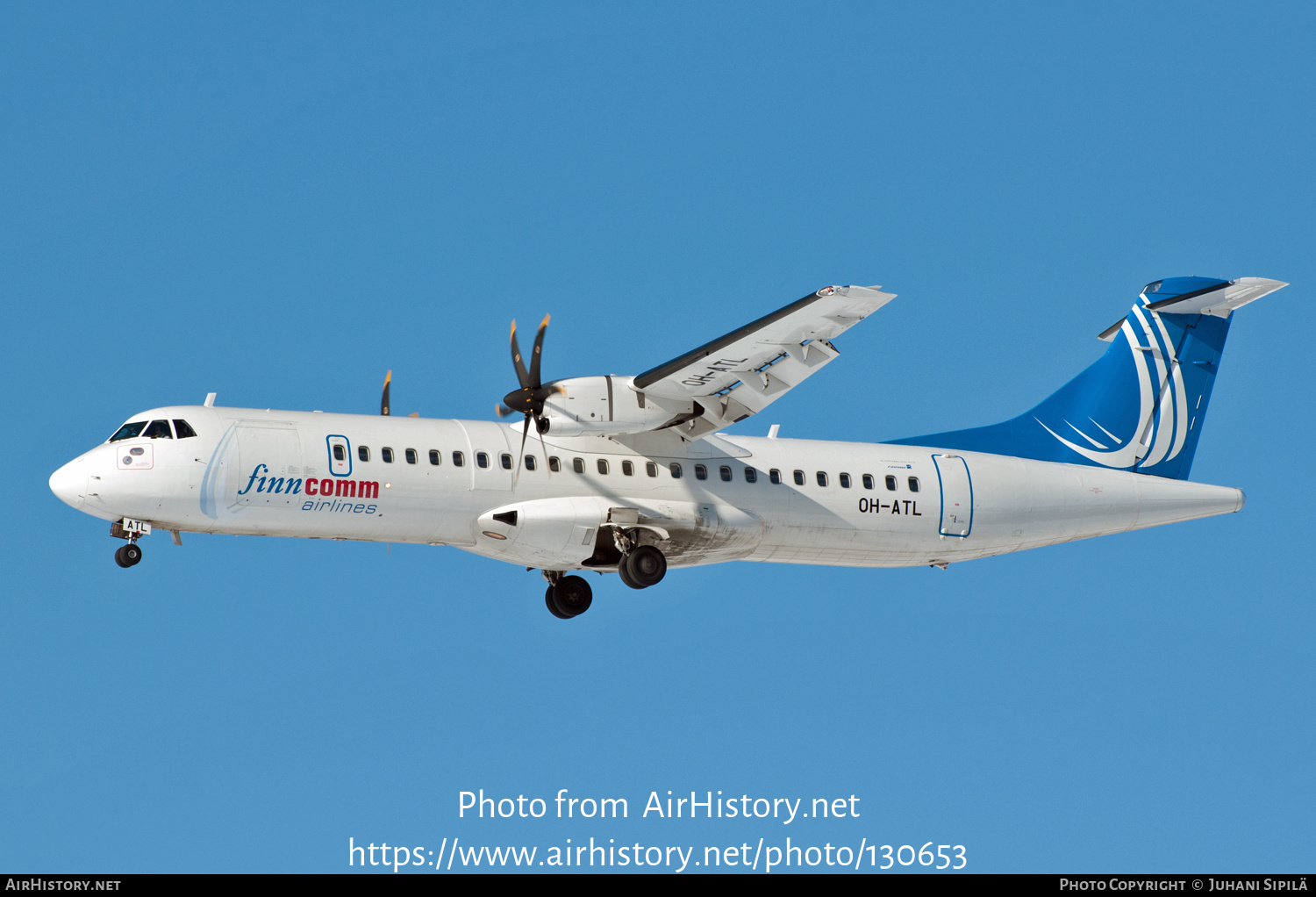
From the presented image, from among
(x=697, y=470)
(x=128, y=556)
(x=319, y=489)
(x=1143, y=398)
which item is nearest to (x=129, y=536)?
(x=128, y=556)

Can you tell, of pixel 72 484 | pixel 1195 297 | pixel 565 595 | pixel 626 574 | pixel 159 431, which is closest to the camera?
pixel 72 484

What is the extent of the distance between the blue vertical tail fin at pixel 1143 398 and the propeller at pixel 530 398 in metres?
6.71

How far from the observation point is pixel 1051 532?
80.9 ft

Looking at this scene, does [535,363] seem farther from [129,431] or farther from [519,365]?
[129,431]

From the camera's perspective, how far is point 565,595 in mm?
23719

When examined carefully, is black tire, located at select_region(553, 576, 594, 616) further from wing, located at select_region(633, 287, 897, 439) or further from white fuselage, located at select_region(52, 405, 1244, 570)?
wing, located at select_region(633, 287, 897, 439)

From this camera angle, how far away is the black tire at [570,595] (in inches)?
933

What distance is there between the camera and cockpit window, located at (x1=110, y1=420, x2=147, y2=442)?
20344 mm

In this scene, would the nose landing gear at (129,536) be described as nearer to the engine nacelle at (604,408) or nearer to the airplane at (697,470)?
the airplane at (697,470)

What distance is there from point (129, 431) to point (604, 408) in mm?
6115

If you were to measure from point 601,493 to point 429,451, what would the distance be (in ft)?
8.12

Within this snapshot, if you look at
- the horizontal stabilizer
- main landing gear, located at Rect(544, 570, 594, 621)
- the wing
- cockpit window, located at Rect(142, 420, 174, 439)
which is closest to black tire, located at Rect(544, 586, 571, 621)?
main landing gear, located at Rect(544, 570, 594, 621)
